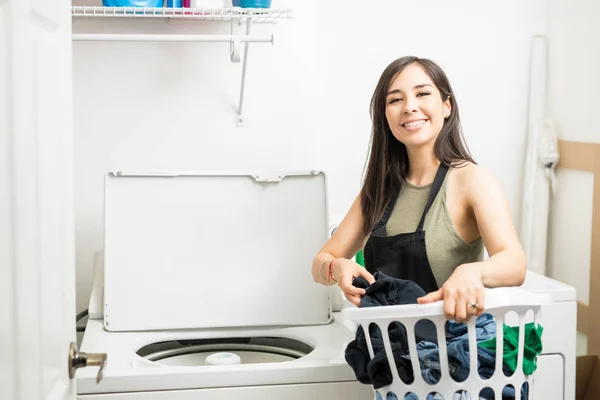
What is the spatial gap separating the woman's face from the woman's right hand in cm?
31

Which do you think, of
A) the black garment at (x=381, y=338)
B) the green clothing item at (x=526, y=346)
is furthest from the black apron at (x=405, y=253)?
the green clothing item at (x=526, y=346)

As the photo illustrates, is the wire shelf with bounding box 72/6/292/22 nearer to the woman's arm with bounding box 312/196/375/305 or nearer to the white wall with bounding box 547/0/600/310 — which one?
the woman's arm with bounding box 312/196/375/305

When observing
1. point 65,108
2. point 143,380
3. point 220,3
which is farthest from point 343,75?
point 65,108

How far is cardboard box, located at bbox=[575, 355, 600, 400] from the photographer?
250 centimetres

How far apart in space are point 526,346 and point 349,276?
1.27 ft

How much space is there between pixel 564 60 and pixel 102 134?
1579 millimetres

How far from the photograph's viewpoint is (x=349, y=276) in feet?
5.46

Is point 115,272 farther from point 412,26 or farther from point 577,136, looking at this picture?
point 577,136

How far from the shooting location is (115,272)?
2.18 m

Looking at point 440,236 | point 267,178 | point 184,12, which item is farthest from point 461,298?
point 184,12

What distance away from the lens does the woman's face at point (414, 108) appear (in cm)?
176

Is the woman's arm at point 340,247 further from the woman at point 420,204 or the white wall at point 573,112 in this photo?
the white wall at point 573,112

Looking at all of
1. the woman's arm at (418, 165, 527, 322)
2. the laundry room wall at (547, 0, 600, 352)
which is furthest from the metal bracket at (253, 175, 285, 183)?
the laundry room wall at (547, 0, 600, 352)

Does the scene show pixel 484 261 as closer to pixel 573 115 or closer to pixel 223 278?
pixel 223 278
